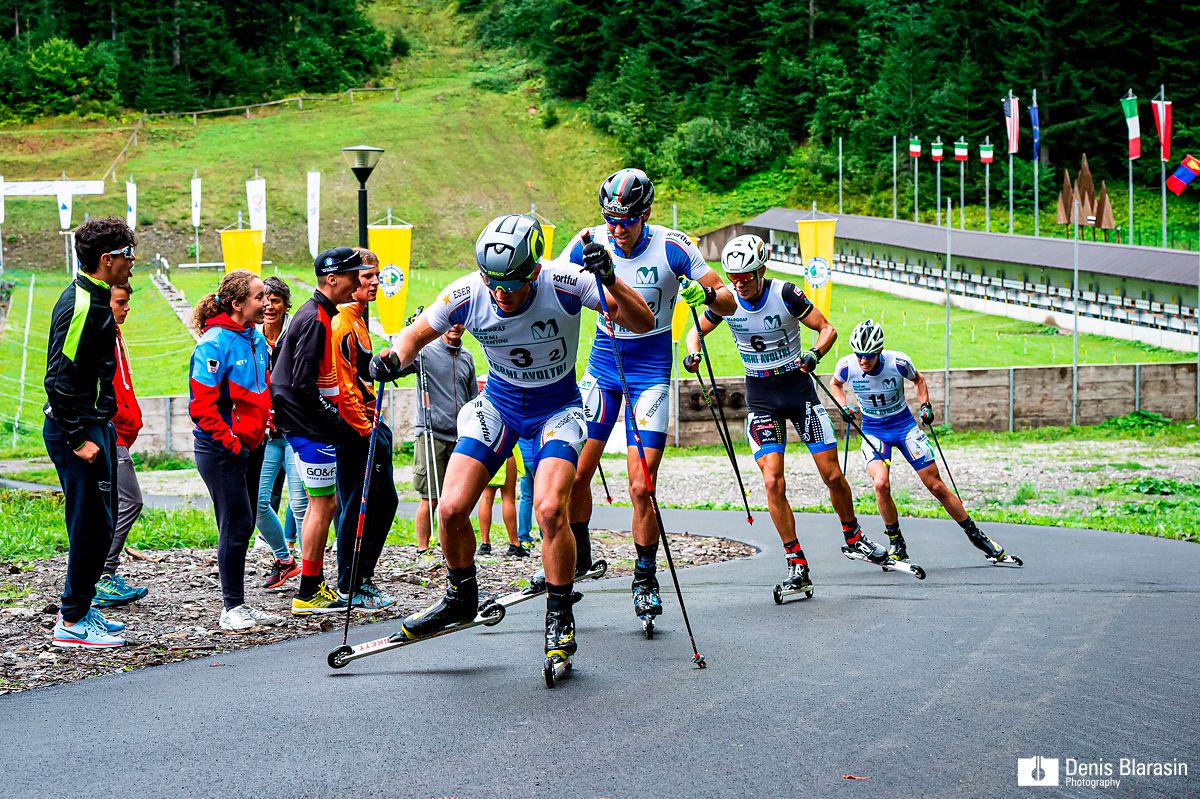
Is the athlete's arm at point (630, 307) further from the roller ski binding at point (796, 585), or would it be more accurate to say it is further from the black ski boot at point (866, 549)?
the black ski boot at point (866, 549)

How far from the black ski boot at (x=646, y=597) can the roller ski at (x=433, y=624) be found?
36.8 inches

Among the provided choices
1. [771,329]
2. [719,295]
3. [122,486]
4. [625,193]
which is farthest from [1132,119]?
[122,486]

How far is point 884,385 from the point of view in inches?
498

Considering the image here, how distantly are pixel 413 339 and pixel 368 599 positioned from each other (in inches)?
113

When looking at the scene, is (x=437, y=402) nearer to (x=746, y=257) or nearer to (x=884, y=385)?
(x=746, y=257)

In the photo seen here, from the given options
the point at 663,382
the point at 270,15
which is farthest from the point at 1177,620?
the point at 270,15

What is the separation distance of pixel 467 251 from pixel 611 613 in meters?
73.6

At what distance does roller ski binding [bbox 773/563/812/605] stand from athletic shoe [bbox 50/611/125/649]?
181 inches

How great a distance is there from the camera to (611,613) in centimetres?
900

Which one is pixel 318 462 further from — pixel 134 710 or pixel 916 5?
pixel 916 5

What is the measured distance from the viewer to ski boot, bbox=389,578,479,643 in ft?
24.2

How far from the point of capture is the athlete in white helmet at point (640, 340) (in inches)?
338

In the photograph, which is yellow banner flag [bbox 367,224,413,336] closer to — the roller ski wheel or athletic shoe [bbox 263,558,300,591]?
athletic shoe [bbox 263,558,300,591]

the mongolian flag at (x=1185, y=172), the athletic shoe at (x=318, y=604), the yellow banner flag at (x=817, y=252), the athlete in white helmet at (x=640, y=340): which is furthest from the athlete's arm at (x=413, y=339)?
the mongolian flag at (x=1185, y=172)
